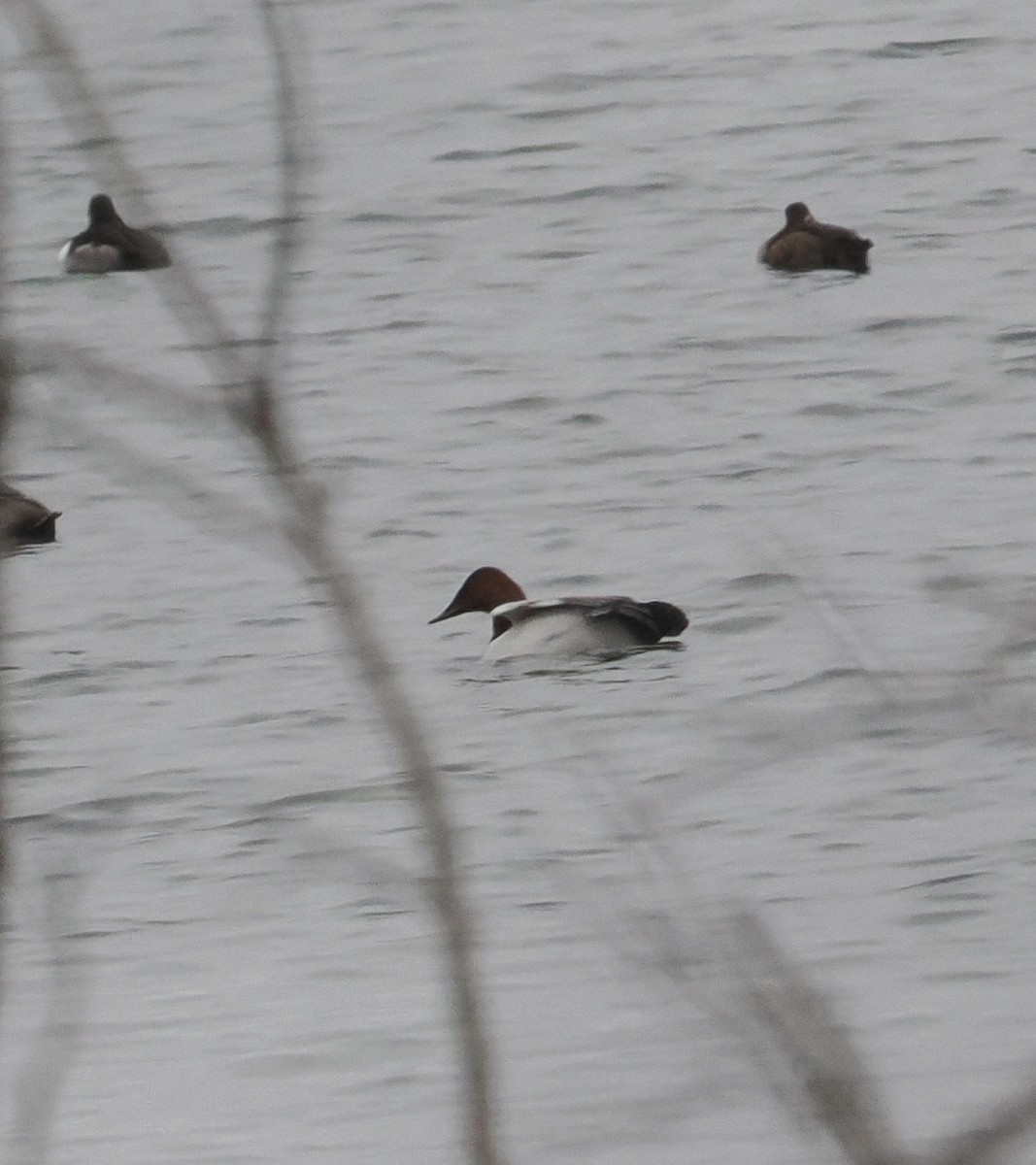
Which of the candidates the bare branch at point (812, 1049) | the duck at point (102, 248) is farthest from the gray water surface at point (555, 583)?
the duck at point (102, 248)

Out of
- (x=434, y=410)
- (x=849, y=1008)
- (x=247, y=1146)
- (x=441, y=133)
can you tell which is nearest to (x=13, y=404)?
(x=247, y=1146)

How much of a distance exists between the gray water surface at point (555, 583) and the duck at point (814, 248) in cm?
12

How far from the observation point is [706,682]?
8.97 m

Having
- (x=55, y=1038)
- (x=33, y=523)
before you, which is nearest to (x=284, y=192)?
(x=55, y=1038)

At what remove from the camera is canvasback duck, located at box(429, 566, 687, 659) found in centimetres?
917

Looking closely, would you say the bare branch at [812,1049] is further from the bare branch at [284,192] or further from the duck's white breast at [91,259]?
the duck's white breast at [91,259]

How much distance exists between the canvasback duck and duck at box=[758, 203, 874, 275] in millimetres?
6377

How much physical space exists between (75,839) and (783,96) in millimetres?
14417

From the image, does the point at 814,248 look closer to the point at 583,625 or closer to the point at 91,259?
the point at 91,259

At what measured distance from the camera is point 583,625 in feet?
30.2

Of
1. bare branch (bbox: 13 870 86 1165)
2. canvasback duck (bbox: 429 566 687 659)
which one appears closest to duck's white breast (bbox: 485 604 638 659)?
canvasback duck (bbox: 429 566 687 659)

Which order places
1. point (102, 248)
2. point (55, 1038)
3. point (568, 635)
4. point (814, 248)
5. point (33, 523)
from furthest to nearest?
point (102, 248) → point (814, 248) → point (33, 523) → point (568, 635) → point (55, 1038)

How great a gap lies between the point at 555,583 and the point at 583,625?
1.23 metres

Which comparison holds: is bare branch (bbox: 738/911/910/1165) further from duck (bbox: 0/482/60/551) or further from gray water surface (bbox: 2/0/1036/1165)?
duck (bbox: 0/482/60/551)
